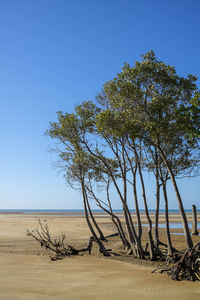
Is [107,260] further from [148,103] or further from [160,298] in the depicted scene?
[148,103]

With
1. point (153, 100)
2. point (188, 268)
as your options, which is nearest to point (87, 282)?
point (188, 268)

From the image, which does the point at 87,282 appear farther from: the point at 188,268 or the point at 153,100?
the point at 153,100

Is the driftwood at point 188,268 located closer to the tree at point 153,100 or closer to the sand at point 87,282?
the sand at point 87,282

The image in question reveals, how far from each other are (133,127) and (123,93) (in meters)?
2.08

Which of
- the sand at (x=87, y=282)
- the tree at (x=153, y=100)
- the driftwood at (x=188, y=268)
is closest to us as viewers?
the sand at (x=87, y=282)

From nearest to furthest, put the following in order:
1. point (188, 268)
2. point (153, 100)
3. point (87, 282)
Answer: point (87, 282) → point (188, 268) → point (153, 100)

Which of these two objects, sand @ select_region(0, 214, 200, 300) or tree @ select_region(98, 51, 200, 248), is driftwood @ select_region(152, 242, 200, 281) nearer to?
sand @ select_region(0, 214, 200, 300)

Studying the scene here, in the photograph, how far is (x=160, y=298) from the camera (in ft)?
29.8

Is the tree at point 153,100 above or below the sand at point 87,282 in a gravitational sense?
above

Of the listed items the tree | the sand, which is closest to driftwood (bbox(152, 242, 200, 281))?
the sand

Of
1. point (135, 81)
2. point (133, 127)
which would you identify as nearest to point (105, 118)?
point (133, 127)

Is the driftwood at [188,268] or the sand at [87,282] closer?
the sand at [87,282]

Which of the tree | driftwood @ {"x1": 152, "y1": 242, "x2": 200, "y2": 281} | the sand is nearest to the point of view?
the sand

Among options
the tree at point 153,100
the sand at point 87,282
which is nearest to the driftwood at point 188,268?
the sand at point 87,282
